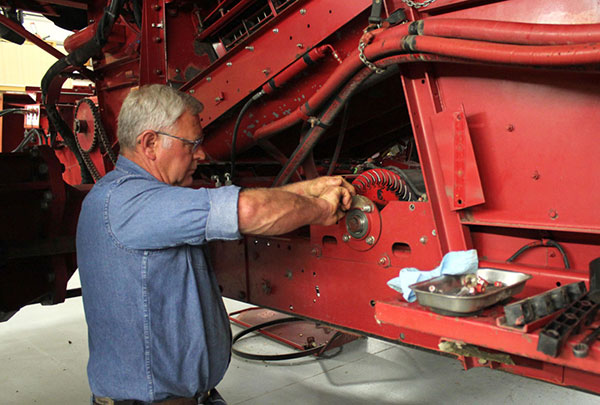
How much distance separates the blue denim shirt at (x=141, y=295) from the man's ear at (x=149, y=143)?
52 mm

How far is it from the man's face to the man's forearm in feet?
1.08

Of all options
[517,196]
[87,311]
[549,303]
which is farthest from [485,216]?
[87,311]

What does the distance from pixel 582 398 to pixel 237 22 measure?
2559mm

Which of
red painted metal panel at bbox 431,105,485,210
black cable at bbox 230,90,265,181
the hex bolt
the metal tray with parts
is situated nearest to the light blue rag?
the metal tray with parts

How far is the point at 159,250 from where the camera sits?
1.54m

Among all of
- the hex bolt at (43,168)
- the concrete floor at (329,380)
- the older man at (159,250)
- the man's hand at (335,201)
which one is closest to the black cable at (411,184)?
the man's hand at (335,201)

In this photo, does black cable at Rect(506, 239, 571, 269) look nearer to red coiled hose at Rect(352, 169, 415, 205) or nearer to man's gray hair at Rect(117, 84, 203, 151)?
red coiled hose at Rect(352, 169, 415, 205)

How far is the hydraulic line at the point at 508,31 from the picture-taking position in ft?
4.00

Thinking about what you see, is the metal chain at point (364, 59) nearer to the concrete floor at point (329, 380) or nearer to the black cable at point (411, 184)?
the black cable at point (411, 184)

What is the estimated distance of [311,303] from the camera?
2135mm

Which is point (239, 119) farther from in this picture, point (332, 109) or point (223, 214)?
point (223, 214)

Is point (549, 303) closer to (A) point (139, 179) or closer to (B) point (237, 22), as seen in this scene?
(A) point (139, 179)

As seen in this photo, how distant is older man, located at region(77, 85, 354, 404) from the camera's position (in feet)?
4.72

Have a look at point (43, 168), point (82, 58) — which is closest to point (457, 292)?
point (43, 168)
